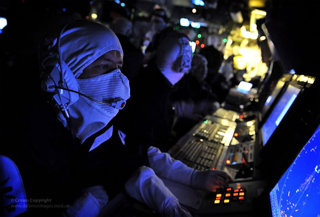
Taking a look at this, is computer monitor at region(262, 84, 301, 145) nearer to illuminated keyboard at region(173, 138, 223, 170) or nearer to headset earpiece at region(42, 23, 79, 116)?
illuminated keyboard at region(173, 138, 223, 170)

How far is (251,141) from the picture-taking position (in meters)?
2.04

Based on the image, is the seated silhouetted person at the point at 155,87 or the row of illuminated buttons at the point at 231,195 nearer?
the row of illuminated buttons at the point at 231,195

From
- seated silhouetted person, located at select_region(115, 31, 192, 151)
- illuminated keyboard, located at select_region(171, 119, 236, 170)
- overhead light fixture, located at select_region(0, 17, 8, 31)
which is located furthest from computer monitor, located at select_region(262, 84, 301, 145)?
overhead light fixture, located at select_region(0, 17, 8, 31)

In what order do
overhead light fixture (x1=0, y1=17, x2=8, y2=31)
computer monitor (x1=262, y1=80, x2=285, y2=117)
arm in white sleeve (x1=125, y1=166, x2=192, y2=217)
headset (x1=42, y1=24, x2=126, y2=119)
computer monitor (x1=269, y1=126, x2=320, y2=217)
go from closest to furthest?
1. computer monitor (x1=269, y1=126, x2=320, y2=217)
2. headset (x1=42, y1=24, x2=126, y2=119)
3. arm in white sleeve (x1=125, y1=166, x2=192, y2=217)
4. computer monitor (x1=262, y1=80, x2=285, y2=117)
5. overhead light fixture (x1=0, y1=17, x2=8, y2=31)

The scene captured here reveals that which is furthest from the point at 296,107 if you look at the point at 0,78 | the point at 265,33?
the point at 0,78

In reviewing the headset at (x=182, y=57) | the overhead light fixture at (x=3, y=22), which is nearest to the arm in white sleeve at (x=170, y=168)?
the headset at (x=182, y=57)

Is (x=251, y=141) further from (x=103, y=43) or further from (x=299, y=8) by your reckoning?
(x=103, y=43)

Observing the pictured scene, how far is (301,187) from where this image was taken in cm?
75

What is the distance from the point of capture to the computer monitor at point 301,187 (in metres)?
0.67

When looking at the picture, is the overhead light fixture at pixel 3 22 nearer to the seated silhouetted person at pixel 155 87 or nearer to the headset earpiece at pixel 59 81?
the seated silhouetted person at pixel 155 87

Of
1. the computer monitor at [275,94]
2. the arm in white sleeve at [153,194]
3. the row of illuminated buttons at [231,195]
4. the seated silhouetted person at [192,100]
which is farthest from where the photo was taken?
the seated silhouetted person at [192,100]

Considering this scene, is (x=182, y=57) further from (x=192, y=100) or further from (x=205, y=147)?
(x=192, y=100)

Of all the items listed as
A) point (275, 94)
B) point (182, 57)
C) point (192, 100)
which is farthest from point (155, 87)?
point (192, 100)

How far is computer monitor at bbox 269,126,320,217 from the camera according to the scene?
0.67 m
